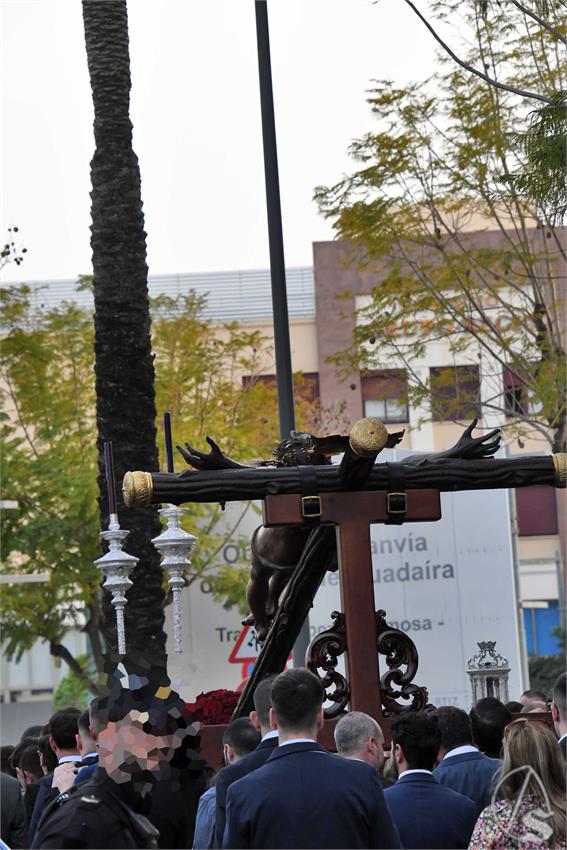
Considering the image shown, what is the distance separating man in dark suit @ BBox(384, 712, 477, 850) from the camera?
5.86 meters

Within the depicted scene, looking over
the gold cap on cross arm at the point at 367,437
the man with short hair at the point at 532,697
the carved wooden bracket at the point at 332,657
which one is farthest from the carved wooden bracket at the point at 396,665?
the man with short hair at the point at 532,697

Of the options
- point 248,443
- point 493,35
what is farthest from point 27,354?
point 493,35

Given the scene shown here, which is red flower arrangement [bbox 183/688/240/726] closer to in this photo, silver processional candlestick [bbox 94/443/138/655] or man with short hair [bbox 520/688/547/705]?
silver processional candlestick [bbox 94/443/138/655]

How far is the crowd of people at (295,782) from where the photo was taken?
15.2 feet

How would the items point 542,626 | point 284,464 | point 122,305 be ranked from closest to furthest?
point 284,464, point 122,305, point 542,626

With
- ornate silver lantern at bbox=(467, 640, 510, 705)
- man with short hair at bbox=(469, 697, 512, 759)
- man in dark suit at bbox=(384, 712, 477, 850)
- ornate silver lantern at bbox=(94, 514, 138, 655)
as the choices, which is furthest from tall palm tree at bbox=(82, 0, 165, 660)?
man in dark suit at bbox=(384, 712, 477, 850)

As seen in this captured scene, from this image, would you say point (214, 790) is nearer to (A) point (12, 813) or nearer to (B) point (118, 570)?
(A) point (12, 813)

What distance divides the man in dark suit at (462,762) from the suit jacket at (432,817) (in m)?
0.51

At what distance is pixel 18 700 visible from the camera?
4769 centimetres

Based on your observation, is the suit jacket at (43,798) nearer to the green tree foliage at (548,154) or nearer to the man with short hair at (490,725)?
the man with short hair at (490,725)

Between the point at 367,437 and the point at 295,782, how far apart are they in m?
2.73

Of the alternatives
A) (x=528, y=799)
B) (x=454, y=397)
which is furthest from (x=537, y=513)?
(x=528, y=799)

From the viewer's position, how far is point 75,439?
29844mm

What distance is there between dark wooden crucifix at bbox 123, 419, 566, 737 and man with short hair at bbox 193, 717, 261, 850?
0.89 metres
